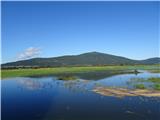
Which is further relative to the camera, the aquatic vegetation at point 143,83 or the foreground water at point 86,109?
the aquatic vegetation at point 143,83

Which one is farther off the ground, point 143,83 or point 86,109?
point 143,83

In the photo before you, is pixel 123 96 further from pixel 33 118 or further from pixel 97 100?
pixel 33 118

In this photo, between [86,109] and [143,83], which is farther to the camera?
[143,83]

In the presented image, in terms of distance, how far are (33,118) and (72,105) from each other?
18.2ft

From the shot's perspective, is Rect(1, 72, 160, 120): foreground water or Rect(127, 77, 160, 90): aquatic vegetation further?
Rect(127, 77, 160, 90): aquatic vegetation

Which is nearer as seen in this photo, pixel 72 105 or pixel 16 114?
pixel 16 114

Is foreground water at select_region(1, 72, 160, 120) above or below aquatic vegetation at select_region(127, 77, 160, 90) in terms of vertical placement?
below

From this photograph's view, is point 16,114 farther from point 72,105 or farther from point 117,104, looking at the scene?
point 117,104

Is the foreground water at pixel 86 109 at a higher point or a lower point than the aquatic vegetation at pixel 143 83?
lower

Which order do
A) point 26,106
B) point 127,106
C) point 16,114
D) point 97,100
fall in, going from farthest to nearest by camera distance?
1. point 97,100
2. point 26,106
3. point 127,106
4. point 16,114

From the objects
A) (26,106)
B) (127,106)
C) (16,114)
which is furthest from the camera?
(26,106)

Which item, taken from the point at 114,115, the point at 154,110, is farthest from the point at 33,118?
the point at 154,110

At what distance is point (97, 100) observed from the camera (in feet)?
96.3

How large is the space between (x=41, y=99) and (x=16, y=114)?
27.9 ft
